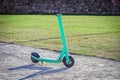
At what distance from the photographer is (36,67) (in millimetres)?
7395

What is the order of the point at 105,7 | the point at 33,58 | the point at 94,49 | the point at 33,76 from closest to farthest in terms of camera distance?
1. the point at 33,76
2. the point at 33,58
3. the point at 94,49
4. the point at 105,7

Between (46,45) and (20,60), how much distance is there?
9.05 ft

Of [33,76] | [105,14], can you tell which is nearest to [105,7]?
[105,14]

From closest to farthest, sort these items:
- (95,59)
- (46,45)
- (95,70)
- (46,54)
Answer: (95,70), (95,59), (46,54), (46,45)

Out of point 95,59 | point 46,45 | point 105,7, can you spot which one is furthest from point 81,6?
point 95,59

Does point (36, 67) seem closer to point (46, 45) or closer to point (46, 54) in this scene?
point (46, 54)

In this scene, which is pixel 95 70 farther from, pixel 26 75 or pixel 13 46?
pixel 13 46

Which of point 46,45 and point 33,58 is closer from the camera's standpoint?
point 33,58

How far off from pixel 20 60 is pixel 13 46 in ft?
7.82

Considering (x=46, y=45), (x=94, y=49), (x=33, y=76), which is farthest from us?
(x=46, y=45)

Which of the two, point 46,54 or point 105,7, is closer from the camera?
point 46,54

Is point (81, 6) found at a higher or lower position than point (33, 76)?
lower

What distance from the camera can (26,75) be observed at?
6633 mm

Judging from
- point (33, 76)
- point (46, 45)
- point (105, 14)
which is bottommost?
point (105, 14)
